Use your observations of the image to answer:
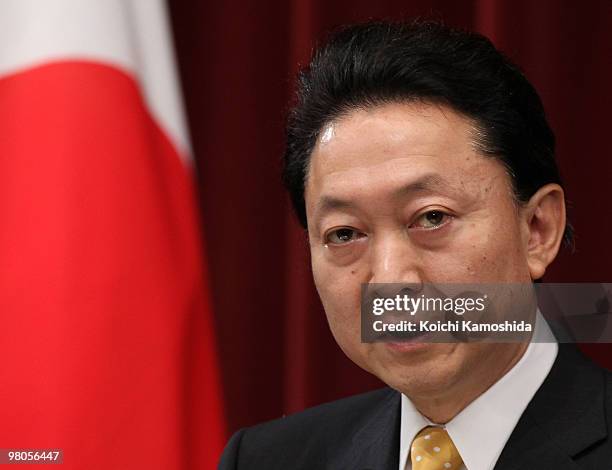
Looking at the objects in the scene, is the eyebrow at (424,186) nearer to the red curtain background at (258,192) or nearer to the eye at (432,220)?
the eye at (432,220)

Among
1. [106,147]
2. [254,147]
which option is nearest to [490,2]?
A: [254,147]

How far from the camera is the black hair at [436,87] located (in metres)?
1.12

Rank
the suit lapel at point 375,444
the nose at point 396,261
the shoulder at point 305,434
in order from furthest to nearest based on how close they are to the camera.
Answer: the shoulder at point 305,434 < the suit lapel at point 375,444 < the nose at point 396,261

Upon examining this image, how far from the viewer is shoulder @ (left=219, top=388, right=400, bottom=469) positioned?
135 cm

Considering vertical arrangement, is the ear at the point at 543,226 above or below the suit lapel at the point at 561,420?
above

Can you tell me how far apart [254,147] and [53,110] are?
47 centimetres

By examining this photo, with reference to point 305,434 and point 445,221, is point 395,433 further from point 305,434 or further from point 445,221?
point 445,221

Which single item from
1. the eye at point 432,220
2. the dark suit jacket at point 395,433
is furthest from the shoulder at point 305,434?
the eye at point 432,220

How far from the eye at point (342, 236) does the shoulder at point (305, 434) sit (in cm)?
31

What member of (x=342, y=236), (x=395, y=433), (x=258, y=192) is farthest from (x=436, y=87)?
(x=258, y=192)

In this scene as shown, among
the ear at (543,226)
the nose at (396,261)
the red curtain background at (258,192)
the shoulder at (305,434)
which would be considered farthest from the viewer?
the red curtain background at (258,192)

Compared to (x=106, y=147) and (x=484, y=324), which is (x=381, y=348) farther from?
(x=106, y=147)

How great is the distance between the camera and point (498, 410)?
113cm

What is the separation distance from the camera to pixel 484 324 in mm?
1081
